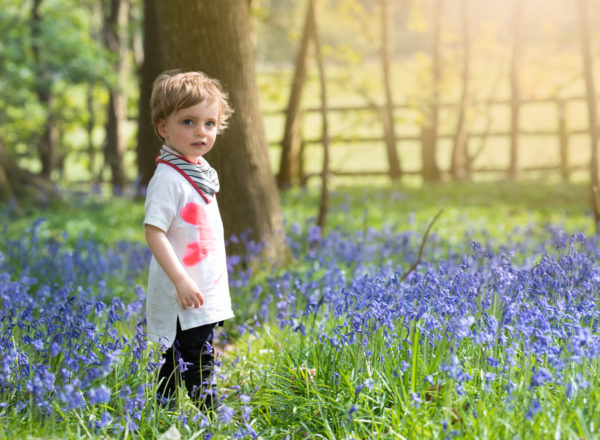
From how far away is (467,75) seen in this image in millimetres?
13633

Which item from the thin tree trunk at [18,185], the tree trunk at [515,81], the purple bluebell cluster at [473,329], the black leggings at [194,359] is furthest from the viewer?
the tree trunk at [515,81]

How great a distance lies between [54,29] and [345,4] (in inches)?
277

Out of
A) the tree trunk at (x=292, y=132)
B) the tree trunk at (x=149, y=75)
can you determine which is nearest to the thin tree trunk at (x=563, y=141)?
the tree trunk at (x=292, y=132)

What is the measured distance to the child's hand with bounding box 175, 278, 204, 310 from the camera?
8.43 feet

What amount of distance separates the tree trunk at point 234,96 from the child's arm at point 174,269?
7.83ft

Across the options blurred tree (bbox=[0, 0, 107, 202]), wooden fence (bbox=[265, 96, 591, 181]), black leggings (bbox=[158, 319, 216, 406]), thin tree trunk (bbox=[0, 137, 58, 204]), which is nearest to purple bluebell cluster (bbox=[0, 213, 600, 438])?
black leggings (bbox=[158, 319, 216, 406])

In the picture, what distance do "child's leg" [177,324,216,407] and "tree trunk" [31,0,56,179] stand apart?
9.08 metres

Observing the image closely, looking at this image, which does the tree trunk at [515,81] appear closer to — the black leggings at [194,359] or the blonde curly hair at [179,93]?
the blonde curly hair at [179,93]

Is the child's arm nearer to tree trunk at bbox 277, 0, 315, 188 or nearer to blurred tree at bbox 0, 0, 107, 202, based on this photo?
blurred tree at bbox 0, 0, 107, 202

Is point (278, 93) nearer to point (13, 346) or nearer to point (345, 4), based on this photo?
point (345, 4)

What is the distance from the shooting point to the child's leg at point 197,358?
2.80m

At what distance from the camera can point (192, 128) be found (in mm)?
2734

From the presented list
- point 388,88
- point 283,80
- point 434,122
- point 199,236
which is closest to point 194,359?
point 199,236

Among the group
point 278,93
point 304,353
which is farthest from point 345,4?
point 304,353
